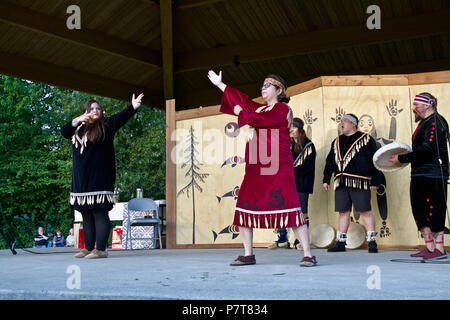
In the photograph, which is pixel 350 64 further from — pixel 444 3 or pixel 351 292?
pixel 351 292

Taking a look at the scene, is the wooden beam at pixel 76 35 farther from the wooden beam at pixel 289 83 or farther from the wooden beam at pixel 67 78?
the wooden beam at pixel 289 83

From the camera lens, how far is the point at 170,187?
7066 millimetres

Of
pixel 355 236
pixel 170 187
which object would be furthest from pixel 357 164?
pixel 170 187

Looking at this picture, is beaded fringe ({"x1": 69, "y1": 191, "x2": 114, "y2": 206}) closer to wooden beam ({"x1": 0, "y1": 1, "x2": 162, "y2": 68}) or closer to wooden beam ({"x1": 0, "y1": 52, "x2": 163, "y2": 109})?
wooden beam ({"x1": 0, "y1": 1, "x2": 162, "y2": 68})

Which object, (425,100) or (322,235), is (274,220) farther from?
(322,235)

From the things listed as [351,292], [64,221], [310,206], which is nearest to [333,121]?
[310,206]

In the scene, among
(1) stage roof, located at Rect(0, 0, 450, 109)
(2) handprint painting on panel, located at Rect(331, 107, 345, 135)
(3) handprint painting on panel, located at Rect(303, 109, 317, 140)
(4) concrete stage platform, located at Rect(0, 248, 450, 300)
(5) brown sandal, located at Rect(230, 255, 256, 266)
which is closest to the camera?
(4) concrete stage platform, located at Rect(0, 248, 450, 300)

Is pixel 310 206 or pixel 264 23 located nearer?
pixel 310 206

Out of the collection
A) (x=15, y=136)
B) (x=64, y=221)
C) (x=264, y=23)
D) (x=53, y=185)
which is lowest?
(x=64, y=221)

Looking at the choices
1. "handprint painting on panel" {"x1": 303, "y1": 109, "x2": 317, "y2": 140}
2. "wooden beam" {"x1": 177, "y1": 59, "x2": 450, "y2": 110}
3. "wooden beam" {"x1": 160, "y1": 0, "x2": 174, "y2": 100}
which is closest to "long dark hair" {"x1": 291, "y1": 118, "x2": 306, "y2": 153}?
"handprint painting on panel" {"x1": 303, "y1": 109, "x2": 317, "y2": 140}

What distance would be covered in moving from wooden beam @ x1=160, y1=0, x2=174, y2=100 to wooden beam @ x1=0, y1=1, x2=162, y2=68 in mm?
403

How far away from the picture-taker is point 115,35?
1026 cm

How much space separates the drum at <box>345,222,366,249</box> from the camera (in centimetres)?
580
